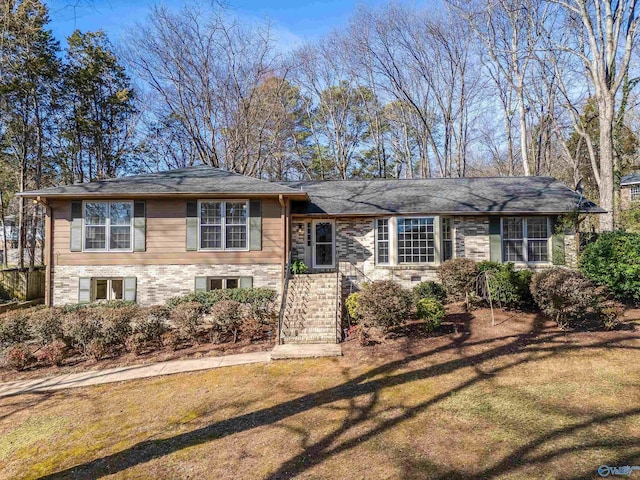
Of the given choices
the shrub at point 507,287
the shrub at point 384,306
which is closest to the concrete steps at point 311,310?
the shrub at point 384,306

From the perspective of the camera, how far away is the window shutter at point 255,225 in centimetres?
1162

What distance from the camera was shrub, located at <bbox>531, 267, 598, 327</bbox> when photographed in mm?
7848

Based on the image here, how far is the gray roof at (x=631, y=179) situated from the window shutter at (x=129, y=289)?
107 ft

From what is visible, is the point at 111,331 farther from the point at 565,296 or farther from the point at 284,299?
the point at 565,296

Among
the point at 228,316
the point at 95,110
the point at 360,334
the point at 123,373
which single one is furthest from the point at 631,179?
the point at 95,110

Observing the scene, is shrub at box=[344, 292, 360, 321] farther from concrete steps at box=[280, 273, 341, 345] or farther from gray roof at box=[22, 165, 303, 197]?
gray roof at box=[22, 165, 303, 197]

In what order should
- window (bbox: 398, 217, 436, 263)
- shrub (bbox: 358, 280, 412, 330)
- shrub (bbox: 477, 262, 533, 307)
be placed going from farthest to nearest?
window (bbox: 398, 217, 436, 263) < shrub (bbox: 477, 262, 533, 307) < shrub (bbox: 358, 280, 412, 330)

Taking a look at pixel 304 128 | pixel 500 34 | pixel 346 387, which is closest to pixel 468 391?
pixel 346 387

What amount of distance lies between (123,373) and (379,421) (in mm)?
5650

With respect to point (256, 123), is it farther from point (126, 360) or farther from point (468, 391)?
point (468, 391)

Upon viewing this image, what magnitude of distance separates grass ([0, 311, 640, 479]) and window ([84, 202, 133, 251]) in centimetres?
588

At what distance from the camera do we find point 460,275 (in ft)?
33.1

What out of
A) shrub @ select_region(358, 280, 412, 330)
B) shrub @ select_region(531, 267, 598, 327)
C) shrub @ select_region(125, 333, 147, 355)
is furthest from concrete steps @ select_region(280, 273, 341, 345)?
shrub @ select_region(531, 267, 598, 327)

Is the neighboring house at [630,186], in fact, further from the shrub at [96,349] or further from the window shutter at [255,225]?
the shrub at [96,349]
